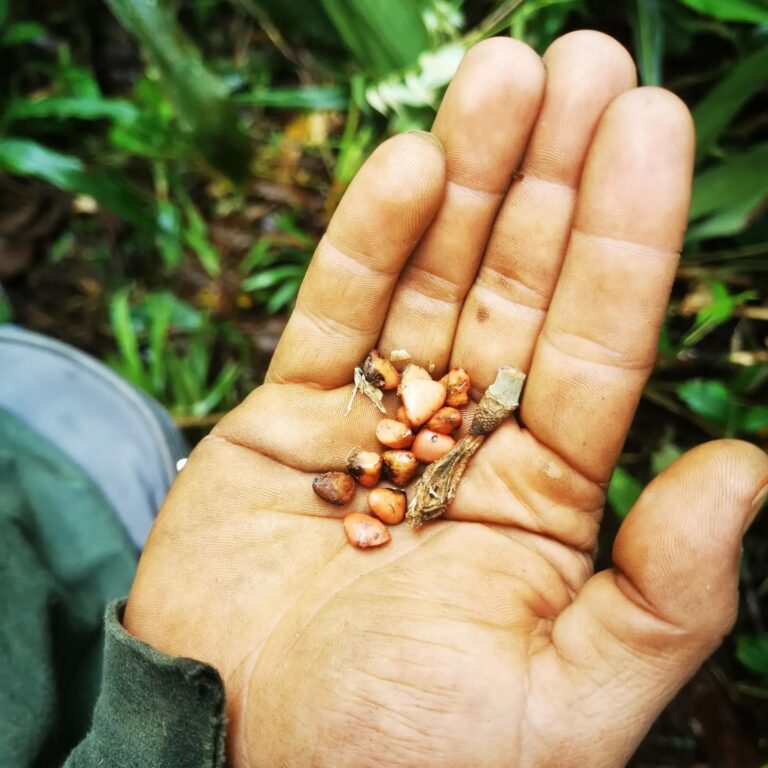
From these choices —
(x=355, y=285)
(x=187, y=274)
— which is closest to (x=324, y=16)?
(x=187, y=274)

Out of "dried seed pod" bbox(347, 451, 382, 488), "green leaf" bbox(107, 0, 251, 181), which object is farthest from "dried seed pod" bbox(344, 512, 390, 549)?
"green leaf" bbox(107, 0, 251, 181)

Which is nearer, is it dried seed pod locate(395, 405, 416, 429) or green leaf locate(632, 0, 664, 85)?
dried seed pod locate(395, 405, 416, 429)

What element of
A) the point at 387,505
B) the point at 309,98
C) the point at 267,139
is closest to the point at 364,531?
the point at 387,505

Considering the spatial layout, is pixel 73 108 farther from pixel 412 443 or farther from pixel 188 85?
pixel 412 443

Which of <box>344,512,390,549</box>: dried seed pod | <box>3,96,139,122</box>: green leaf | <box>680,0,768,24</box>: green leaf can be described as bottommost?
<box>344,512,390,549</box>: dried seed pod

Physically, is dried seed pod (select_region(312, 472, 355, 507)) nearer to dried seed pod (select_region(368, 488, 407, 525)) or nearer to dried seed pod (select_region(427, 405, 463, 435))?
dried seed pod (select_region(368, 488, 407, 525))

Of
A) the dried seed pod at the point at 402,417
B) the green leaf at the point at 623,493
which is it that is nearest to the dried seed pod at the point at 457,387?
the dried seed pod at the point at 402,417

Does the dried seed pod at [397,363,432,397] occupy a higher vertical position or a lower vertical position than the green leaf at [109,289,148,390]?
higher
